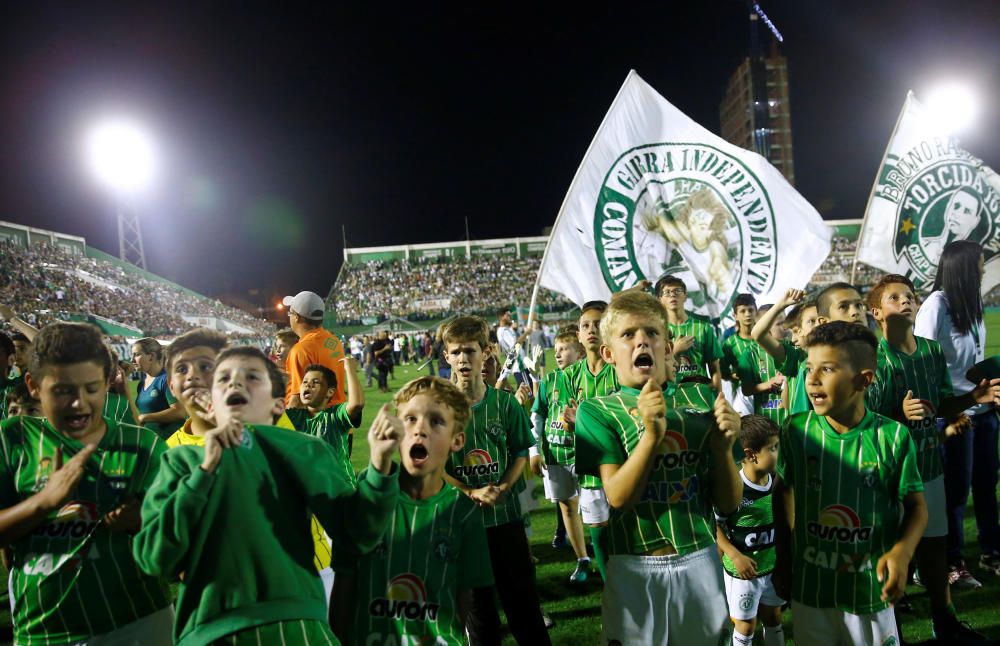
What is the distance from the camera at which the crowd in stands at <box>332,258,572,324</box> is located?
62.0m

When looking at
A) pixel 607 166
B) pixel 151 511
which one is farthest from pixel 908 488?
pixel 607 166

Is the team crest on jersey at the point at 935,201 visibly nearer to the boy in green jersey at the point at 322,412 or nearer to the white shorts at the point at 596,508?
the white shorts at the point at 596,508

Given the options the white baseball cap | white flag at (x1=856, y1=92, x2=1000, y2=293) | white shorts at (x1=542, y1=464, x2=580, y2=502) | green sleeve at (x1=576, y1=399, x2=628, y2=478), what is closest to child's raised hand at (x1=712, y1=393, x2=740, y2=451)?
green sleeve at (x1=576, y1=399, x2=628, y2=478)

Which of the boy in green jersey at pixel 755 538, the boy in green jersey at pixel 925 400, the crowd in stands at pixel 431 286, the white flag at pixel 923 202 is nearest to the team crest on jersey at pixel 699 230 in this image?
the white flag at pixel 923 202

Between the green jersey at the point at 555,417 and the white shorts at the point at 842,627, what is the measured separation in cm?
248

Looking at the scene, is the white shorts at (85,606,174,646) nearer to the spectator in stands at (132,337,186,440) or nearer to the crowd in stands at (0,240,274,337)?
the spectator in stands at (132,337,186,440)

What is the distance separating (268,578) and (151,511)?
39cm

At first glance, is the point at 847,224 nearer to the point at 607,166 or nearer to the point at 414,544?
the point at 607,166

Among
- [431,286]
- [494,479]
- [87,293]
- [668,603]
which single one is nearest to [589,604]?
[494,479]

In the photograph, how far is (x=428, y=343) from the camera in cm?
2853

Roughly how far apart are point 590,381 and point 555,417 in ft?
1.89

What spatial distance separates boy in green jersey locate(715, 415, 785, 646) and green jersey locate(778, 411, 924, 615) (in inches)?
23.9

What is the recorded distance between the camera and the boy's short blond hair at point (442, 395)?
265cm

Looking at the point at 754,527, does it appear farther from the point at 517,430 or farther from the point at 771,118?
the point at 771,118
